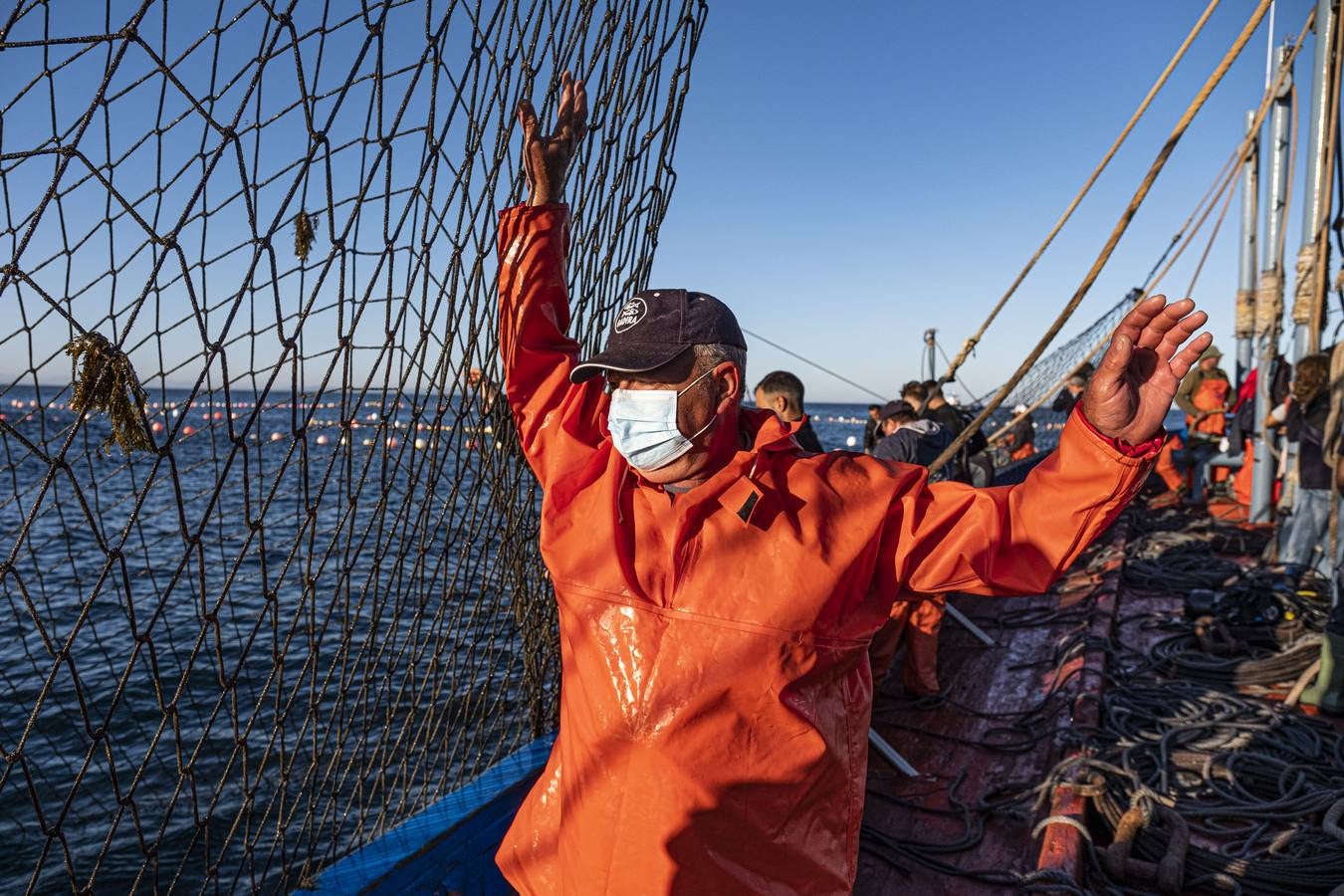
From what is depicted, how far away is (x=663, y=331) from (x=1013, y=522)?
0.83 m

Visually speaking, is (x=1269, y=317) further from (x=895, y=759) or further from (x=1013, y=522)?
(x=1013, y=522)

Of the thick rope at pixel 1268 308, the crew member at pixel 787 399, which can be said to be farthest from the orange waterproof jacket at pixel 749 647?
the thick rope at pixel 1268 308

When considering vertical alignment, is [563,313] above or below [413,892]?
above

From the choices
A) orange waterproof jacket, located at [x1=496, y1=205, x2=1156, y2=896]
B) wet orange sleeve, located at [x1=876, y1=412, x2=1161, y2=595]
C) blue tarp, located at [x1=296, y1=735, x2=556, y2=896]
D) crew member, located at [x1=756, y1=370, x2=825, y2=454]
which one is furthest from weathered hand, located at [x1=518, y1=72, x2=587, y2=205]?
crew member, located at [x1=756, y1=370, x2=825, y2=454]

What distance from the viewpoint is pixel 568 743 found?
6.45 feet

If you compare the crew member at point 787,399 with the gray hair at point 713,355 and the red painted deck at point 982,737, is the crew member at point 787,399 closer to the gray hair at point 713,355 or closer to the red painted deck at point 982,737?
the red painted deck at point 982,737

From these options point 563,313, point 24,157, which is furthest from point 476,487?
point 24,157

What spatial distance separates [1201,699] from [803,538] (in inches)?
160

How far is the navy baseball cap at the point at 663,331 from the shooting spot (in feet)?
6.25

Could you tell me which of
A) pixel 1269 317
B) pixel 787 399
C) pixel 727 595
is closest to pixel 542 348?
pixel 727 595

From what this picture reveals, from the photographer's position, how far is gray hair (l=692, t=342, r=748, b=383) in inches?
76.4

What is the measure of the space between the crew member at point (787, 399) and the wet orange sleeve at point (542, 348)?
2578mm

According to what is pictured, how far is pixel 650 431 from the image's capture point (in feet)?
6.17

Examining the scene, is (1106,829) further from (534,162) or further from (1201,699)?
(534,162)
